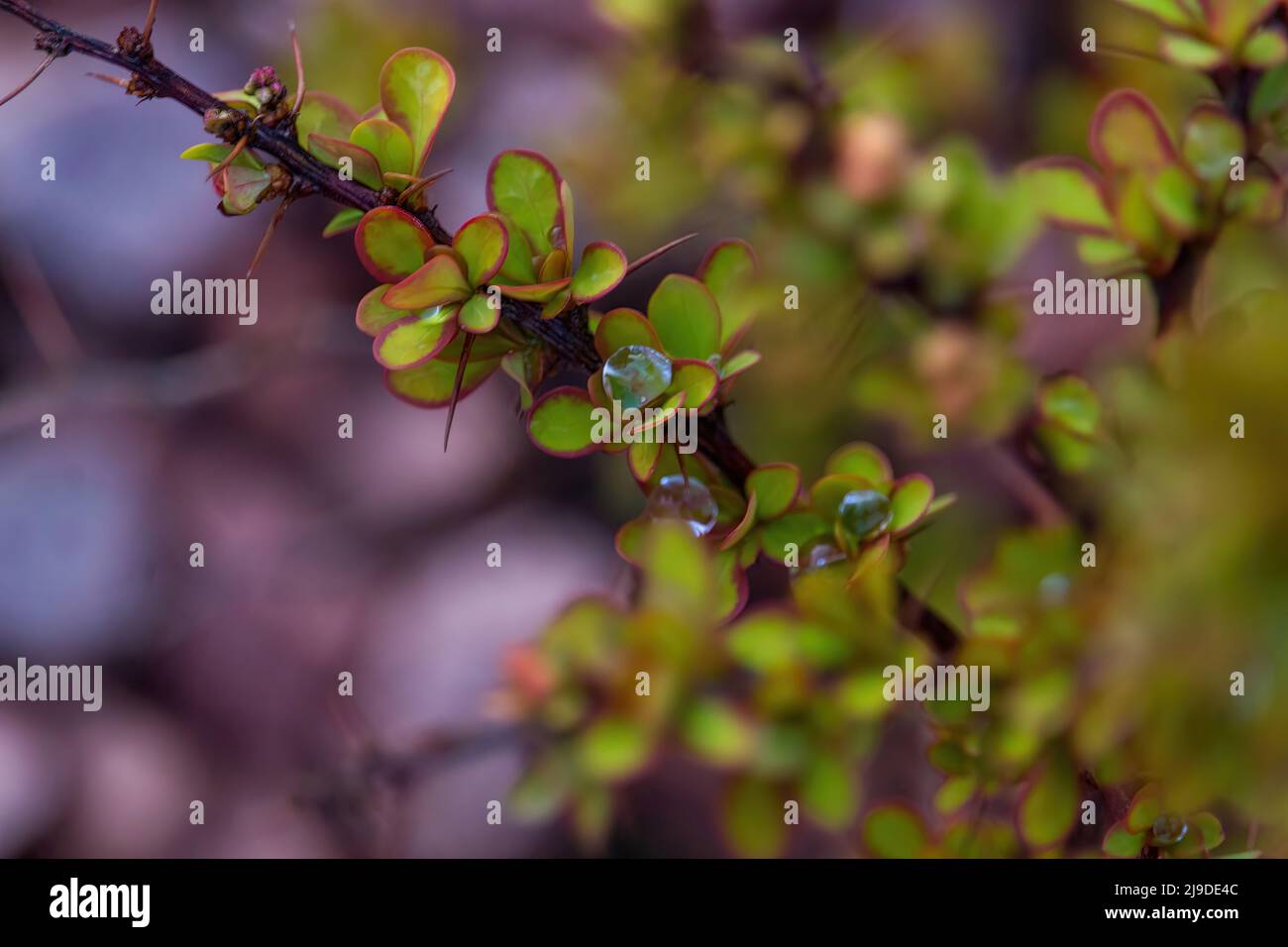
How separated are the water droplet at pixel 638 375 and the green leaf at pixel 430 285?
0.08 meters

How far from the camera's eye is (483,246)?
405 mm

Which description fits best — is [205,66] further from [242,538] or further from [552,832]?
[552,832]

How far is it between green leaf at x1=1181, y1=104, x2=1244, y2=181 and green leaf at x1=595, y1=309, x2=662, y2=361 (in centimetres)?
34

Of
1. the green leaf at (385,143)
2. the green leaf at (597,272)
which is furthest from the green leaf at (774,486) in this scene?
the green leaf at (385,143)

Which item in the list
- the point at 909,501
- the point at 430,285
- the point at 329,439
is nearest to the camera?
the point at 430,285

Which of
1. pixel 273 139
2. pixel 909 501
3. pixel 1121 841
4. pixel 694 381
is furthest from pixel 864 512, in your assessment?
pixel 273 139

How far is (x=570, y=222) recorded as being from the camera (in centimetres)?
44

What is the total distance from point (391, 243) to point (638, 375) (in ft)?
0.41

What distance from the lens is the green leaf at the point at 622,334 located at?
0.44m

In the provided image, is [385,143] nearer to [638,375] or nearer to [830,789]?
[638,375]

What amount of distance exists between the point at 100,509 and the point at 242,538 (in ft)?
0.71

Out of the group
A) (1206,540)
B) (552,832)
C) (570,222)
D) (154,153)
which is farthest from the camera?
(154,153)
